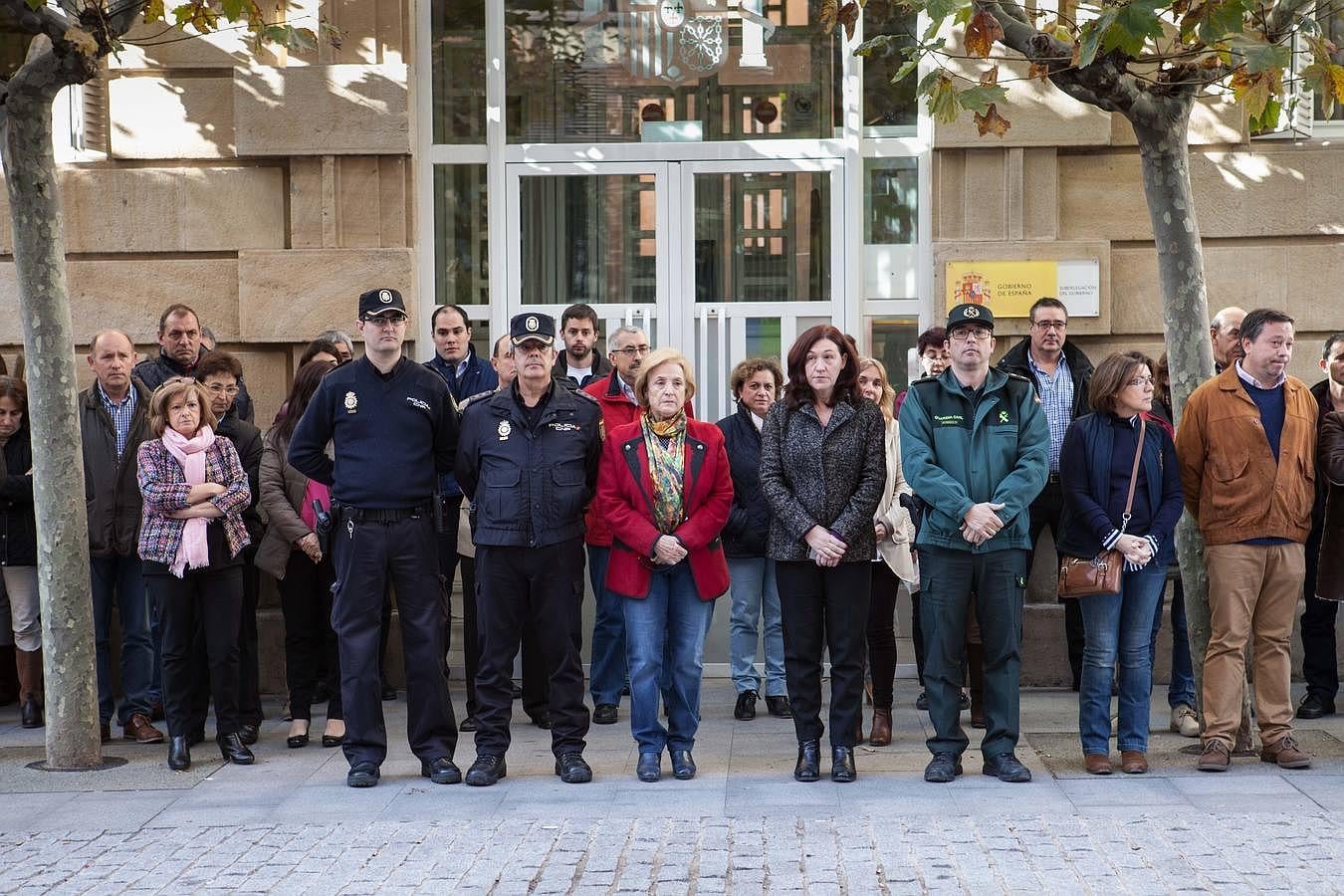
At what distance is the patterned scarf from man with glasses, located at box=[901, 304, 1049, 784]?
102cm

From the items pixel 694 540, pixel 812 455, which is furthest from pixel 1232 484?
pixel 694 540

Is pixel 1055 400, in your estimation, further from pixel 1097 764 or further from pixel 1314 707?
pixel 1097 764

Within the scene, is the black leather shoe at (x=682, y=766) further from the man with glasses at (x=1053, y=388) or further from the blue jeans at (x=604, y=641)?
the man with glasses at (x=1053, y=388)

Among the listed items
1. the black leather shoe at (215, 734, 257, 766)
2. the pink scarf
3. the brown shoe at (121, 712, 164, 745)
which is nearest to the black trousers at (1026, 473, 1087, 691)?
the black leather shoe at (215, 734, 257, 766)

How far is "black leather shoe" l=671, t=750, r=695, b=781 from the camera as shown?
24.3 feet

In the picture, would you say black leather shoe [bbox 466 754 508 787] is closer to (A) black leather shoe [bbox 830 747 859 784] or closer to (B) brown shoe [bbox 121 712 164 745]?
(A) black leather shoe [bbox 830 747 859 784]

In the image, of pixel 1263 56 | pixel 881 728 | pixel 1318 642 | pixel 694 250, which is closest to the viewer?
pixel 1263 56

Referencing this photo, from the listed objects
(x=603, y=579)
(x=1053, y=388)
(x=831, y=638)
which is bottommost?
(x=831, y=638)

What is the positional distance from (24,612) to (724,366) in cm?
454

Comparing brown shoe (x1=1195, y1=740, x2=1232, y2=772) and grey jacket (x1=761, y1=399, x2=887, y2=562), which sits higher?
grey jacket (x1=761, y1=399, x2=887, y2=562)

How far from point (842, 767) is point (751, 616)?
1712mm

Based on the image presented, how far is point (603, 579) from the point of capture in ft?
28.3

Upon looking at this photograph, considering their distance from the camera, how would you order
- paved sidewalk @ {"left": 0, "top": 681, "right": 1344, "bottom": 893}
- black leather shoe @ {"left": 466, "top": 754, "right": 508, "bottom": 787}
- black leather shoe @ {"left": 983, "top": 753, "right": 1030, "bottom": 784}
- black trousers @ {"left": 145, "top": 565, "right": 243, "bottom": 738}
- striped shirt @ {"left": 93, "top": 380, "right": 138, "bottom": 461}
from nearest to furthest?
1. paved sidewalk @ {"left": 0, "top": 681, "right": 1344, "bottom": 893}
2. black leather shoe @ {"left": 983, "top": 753, "right": 1030, "bottom": 784}
3. black leather shoe @ {"left": 466, "top": 754, "right": 508, "bottom": 787}
4. black trousers @ {"left": 145, "top": 565, "right": 243, "bottom": 738}
5. striped shirt @ {"left": 93, "top": 380, "right": 138, "bottom": 461}

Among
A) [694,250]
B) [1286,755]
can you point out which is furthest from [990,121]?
[694,250]
